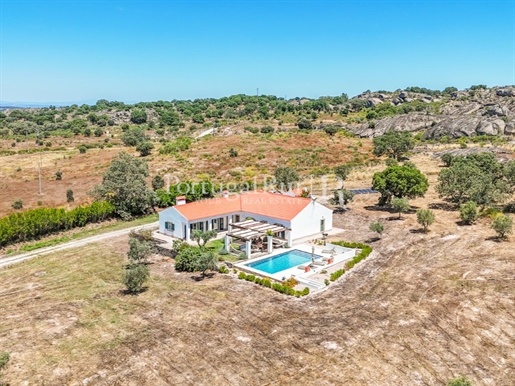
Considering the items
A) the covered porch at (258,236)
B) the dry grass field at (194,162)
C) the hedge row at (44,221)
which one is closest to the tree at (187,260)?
the covered porch at (258,236)

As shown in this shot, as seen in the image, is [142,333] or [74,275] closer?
[142,333]

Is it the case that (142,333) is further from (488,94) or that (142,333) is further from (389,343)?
(488,94)

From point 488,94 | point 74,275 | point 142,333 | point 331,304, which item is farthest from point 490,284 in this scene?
point 488,94

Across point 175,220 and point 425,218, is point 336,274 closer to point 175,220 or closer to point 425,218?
point 425,218

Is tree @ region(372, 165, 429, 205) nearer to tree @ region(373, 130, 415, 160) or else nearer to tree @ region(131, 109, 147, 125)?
tree @ region(373, 130, 415, 160)

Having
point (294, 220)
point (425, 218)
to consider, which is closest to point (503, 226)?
point (425, 218)

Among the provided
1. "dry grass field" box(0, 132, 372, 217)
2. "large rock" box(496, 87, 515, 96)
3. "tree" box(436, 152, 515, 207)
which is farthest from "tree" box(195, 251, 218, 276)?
"large rock" box(496, 87, 515, 96)
